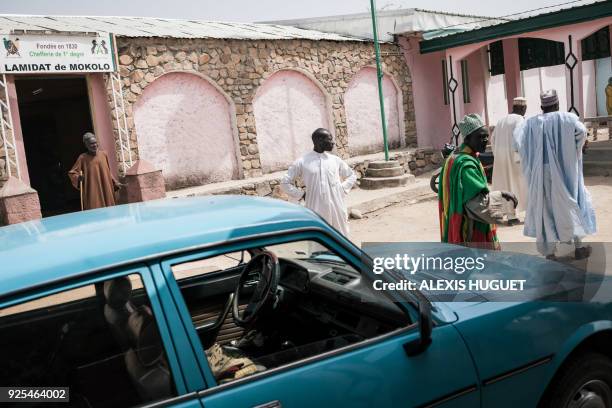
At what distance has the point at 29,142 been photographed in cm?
1459

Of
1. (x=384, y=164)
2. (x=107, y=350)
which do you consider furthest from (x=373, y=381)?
(x=384, y=164)

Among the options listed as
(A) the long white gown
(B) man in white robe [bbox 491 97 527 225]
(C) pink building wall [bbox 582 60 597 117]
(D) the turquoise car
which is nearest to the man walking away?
(D) the turquoise car

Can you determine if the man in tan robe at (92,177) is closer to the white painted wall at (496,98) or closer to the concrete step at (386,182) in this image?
the concrete step at (386,182)

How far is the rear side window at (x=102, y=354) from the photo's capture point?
5.61 feet

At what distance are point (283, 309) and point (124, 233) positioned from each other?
91 cm

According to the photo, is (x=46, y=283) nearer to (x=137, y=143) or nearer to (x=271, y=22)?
(x=137, y=143)

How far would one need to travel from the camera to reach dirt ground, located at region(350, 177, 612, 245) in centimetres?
709

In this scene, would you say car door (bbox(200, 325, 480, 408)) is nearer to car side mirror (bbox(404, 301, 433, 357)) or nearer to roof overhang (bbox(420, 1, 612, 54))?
car side mirror (bbox(404, 301, 433, 357))

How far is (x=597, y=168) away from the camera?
432 inches

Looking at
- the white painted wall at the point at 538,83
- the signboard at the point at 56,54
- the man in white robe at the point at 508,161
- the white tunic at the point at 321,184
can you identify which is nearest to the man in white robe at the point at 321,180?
the white tunic at the point at 321,184

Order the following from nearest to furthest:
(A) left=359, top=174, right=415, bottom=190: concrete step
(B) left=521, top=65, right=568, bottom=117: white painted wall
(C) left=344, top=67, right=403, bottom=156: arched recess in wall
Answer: (A) left=359, top=174, right=415, bottom=190: concrete step → (C) left=344, top=67, right=403, bottom=156: arched recess in wall → (B) left=521, top=65, right=568, bottom=117: white painted wall

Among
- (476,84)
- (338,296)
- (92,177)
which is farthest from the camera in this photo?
(476,84)

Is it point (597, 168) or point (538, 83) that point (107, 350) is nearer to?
point (597, 168)

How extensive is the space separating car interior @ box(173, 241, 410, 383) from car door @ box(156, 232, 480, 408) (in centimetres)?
11
